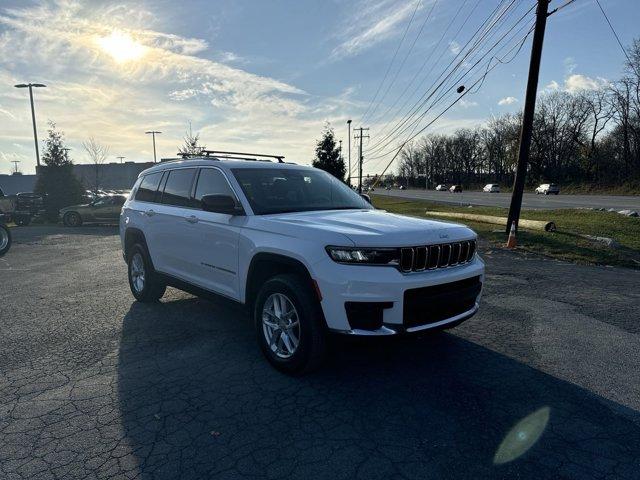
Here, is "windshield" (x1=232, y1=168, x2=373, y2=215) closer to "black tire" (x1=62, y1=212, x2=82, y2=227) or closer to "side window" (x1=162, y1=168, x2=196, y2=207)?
"side window" (x1=162, y1=168, x2=196, y2=207)

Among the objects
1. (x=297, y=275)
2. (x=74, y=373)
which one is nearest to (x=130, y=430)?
(x=74, y=373)

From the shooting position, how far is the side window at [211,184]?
465cm

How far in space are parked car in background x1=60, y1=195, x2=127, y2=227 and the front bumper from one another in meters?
19.8

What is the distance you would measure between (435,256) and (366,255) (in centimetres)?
67

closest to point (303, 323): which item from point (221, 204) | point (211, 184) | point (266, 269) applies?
point (266, 269)

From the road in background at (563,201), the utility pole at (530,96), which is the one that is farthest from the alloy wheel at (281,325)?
the road in background at (563,201)

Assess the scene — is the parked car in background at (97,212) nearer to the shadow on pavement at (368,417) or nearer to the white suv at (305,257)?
the white suv at (305,257)

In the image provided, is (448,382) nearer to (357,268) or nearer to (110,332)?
(357,268)

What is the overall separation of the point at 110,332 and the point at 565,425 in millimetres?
4548

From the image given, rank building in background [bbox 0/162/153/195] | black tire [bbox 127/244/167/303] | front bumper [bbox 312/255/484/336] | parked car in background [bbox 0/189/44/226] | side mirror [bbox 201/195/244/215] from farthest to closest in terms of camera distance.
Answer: building in background [bbox 0/162/153/195] < parked car in background [bbox 0/189/44/226] < black tire [bbox 127/244/167/303] < side mirror [bbox 201/195/244/215] < front bumper [bbox 312/255/484/336]

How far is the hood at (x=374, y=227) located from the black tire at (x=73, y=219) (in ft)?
67.6

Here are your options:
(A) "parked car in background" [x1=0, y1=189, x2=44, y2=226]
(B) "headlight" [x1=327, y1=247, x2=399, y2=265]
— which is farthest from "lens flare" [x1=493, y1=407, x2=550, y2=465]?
(A) "parked car in background" [x1=0, y1=189, x2=44, y2=226]

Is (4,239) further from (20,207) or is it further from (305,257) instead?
(20,207)

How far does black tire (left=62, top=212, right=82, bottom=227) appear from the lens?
843 inches
